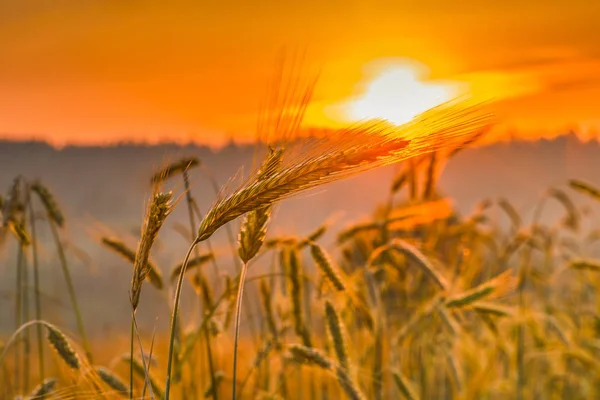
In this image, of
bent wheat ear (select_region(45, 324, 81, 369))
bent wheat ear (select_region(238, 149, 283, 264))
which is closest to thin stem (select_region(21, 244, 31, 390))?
bent wheat ear (select_region(45, 324, 81, 369))

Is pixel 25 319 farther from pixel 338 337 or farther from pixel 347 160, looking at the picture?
pixel 347 160

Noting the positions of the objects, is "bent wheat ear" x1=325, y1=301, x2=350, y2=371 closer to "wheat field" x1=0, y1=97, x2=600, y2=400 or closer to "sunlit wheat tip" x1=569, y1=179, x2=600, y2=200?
"wheat field" x1=0, y1=97, x2=600, y2=400

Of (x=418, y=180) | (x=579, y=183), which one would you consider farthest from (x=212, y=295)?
(x=579, y=183)

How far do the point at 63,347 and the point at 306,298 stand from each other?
5.25 feet

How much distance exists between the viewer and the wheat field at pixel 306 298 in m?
1.34

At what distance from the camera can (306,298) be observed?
3.25m

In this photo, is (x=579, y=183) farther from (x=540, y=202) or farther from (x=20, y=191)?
(x=20, y=191)

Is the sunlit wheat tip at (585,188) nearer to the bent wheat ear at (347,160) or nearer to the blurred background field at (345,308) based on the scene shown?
the blurred background field at (345,308)

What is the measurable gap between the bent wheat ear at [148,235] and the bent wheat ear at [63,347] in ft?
1.61

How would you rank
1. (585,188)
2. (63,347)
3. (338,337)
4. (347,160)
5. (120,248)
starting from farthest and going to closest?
(585,188)
(120,248)
(338,337)
(63,347)
(347,160)

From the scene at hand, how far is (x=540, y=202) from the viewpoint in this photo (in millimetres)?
3906

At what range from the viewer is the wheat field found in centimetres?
134

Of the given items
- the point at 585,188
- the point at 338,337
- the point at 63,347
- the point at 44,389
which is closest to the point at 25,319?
the point at 44,389

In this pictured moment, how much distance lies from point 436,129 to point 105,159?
32.7 metres
